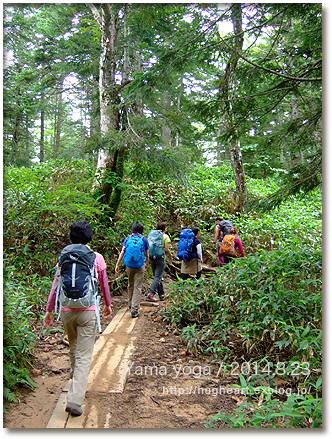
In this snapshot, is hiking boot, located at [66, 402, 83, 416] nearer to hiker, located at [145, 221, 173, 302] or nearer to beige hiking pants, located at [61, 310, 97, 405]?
beige hiking pants, located at [61, 310, 97, 405]

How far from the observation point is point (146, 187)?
12.0m

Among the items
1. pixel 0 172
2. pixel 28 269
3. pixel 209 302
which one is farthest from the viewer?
pixel 28 269

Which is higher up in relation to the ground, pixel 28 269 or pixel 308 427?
pixel 28 269

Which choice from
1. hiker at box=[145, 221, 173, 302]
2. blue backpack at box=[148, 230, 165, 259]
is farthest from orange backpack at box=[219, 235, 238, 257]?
blue backpack at box=[148, 230, 165, 259]

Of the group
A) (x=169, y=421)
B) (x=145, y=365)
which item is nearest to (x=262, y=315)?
(x=145, y=365)

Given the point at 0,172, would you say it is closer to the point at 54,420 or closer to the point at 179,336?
the point at 54,420

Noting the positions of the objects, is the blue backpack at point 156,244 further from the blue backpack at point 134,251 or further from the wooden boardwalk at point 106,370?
the wooden boardwalk at point 106,370

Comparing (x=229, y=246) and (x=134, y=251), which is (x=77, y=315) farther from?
(x=229, y=246)

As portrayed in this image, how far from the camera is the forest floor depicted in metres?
3.07

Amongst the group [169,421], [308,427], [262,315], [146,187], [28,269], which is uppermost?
[146,187]

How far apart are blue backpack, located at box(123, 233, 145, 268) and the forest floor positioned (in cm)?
152

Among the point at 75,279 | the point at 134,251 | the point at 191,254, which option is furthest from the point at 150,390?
the point at 191,254

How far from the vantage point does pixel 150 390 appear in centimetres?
371

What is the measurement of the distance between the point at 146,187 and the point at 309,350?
9.00m
